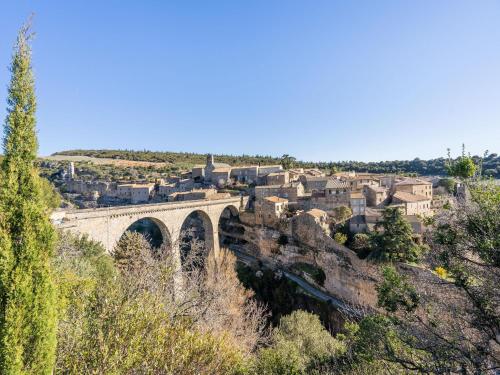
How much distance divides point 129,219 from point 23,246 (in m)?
19.3

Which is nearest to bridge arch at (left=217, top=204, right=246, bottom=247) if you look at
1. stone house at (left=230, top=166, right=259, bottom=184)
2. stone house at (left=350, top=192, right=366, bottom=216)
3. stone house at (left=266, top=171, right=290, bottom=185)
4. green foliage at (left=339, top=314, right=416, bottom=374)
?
stone house at (left=266, top=171, right=290, bottom=185)

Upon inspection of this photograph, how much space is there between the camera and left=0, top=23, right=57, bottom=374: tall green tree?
4.05 m

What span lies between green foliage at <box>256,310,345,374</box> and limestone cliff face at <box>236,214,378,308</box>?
7166 mm

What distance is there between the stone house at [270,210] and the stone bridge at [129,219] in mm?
4702

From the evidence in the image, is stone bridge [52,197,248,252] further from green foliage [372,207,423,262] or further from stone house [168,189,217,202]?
green foliage [372,207,423,262]

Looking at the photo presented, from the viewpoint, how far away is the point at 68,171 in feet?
209

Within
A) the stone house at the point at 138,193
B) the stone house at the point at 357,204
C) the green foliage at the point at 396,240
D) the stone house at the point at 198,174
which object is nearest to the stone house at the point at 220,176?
the stone house at the point at 198,174

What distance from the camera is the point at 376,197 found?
102 ft

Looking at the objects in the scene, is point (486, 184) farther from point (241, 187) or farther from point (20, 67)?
point (241, 187)

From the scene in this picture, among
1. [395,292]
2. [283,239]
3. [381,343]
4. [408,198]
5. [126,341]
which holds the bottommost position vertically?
[283,239]

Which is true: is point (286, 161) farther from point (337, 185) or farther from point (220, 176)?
point (337, 185)

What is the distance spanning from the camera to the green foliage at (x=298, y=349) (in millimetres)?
9009

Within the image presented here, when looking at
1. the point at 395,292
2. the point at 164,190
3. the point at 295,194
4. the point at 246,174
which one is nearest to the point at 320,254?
the point at 295,194

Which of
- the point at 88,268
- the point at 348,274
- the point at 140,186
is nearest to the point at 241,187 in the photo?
the point at 140,186
